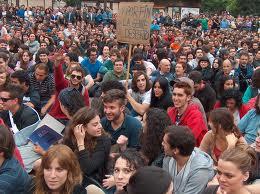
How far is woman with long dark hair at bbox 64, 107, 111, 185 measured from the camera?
173 inches

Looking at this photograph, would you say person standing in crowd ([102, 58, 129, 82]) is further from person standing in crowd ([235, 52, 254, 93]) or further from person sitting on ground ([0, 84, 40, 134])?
person sitting on ground ([0, 84, 40, 134])

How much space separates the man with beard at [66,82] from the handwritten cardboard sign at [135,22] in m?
1.74

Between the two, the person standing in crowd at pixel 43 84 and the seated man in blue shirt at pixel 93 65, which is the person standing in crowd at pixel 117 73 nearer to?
the seated man in blue shirt at pixel 93 65

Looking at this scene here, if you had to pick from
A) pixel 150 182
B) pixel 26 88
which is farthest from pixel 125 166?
pixel 26 88

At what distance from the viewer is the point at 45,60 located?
10016mm

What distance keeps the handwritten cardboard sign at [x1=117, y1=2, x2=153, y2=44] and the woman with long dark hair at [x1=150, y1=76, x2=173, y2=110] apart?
2.05 metres

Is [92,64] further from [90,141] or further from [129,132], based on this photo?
[90,141]

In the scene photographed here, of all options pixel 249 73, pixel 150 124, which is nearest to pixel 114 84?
pixel 150 124

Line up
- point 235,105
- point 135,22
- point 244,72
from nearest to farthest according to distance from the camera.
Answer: point 235,105, point 135,22, point 244,72

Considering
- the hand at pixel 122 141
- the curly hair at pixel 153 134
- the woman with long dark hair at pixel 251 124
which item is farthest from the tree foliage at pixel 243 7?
the curly hair at pixel 153 134

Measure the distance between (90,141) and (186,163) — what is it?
933mm

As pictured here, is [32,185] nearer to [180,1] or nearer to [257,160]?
[257,160]

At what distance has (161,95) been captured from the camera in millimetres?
6812

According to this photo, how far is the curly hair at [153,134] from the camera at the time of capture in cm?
458
